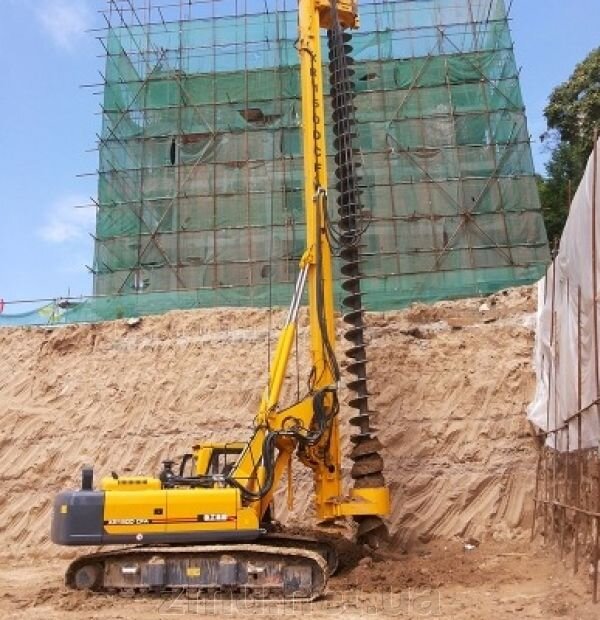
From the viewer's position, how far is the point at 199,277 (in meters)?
20.8

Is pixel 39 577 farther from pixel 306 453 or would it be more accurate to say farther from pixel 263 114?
pixel 263 114

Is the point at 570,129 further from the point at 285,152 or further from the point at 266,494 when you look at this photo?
the point at 266,494

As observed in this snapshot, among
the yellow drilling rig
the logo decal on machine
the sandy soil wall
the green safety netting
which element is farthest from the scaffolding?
the logo decal on machine

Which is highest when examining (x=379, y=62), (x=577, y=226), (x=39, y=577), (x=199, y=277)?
(x=379, y=62)

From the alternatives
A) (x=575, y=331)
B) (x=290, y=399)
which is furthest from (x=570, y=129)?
(x=575, y=331)

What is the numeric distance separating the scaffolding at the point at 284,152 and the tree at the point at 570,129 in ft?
12.5

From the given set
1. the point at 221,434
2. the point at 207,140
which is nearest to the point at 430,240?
the point at 207,140

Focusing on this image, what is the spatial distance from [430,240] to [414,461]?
8769 mm

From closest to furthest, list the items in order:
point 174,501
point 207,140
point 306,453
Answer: point 174,501, point 306,453, point 207,140

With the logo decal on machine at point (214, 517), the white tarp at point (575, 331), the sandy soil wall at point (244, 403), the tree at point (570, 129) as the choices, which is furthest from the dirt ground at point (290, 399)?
the tree at point (570, 129)

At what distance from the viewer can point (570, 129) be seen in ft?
81.4

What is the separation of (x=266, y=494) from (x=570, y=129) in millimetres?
19722

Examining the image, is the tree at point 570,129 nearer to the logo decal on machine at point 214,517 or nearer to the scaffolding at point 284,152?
the scaffolding at point 284,152

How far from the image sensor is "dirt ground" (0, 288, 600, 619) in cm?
900
